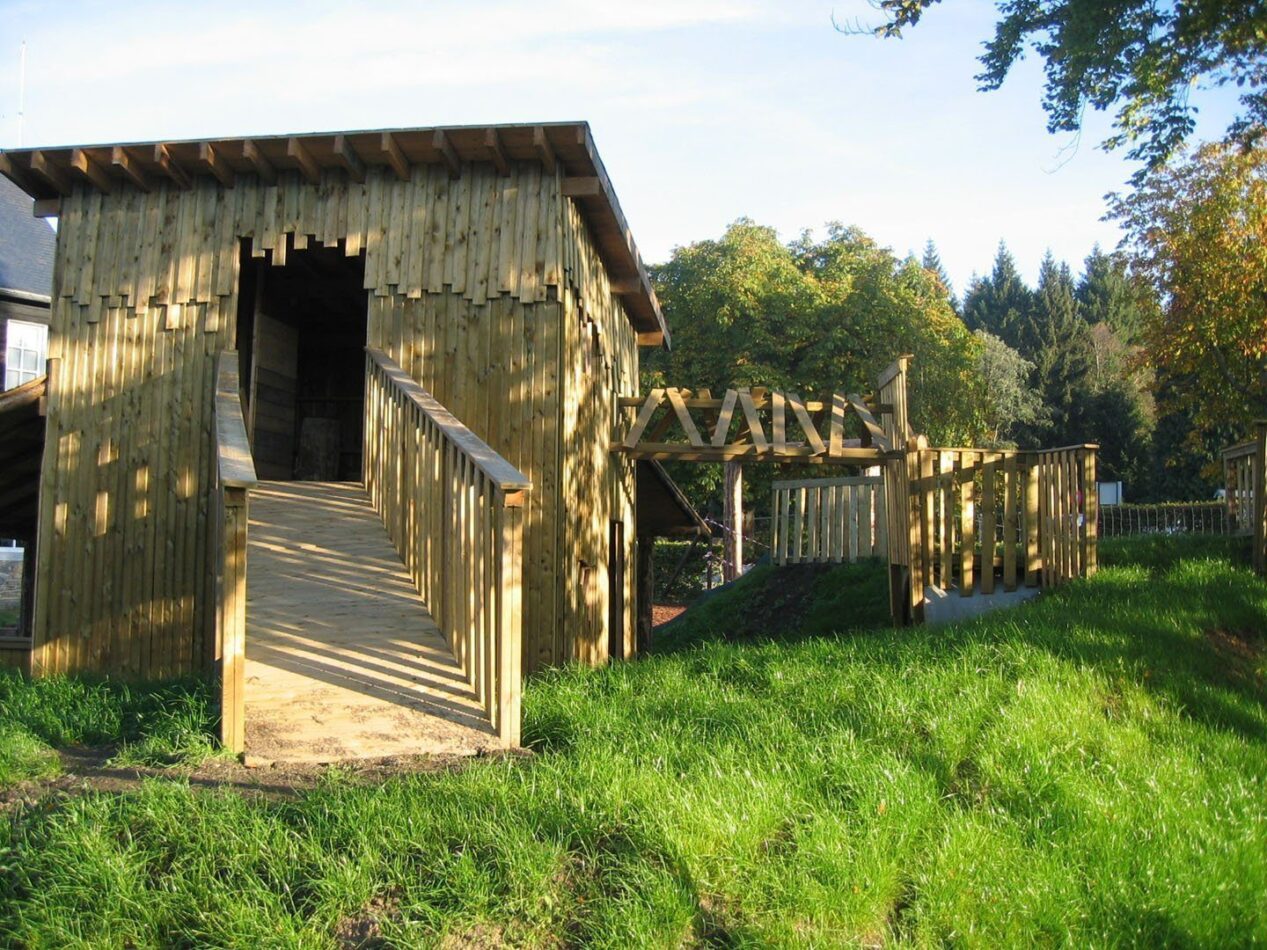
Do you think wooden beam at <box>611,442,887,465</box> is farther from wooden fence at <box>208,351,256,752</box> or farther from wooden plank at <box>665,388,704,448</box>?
wooden fence at <box>208,351,256,752</box>

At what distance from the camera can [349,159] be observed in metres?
9.22

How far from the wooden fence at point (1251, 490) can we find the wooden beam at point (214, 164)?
9.78 metres

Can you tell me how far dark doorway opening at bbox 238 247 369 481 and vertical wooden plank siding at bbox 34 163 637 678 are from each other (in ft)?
4.19

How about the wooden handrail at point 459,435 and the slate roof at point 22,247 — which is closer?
the wooden handrail at point 459,435

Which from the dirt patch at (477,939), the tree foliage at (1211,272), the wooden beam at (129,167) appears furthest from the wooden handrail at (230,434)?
the tree foliage at (1211,272)

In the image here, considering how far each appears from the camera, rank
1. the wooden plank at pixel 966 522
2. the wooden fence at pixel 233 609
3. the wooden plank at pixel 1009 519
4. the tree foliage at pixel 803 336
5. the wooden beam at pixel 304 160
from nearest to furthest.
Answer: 1. the wooden fence at pixel 233 609
2. the wooden beam at pixel 304 160
3. the wooden plank at pixel 1009 519
4. the wooden plank at pixel 966 522
5. the tree foliage at pixel 803 336

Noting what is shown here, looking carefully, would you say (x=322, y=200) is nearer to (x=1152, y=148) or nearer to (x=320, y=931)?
(x=320, y=931)

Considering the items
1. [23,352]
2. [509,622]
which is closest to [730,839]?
[509,622]

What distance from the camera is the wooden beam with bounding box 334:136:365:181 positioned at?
9008 mm

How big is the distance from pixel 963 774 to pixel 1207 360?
2075 centimetres

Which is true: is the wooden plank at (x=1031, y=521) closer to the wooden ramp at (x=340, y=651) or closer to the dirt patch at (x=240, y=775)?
the wooden ramp at (x=340, y=651)

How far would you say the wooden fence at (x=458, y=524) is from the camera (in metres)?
5.94

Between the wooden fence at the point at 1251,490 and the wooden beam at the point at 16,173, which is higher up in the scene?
the wooden beam at the point at 16,173

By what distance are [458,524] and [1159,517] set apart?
93.2 ft
